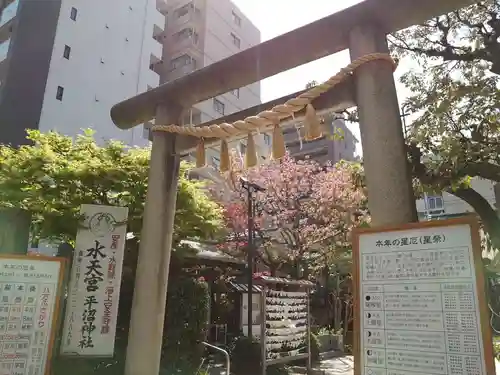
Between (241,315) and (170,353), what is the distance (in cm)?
564

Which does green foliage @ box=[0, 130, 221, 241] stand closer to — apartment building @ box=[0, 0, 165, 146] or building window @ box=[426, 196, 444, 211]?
apartment building @ box=[0, 0, 165, 146]

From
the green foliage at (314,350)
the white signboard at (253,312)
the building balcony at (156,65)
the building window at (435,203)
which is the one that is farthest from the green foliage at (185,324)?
the building window at (435,203)

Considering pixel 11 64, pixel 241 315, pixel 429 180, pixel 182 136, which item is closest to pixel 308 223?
pixel 241 315

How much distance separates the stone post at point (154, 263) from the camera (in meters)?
4.36

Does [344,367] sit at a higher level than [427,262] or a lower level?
lower

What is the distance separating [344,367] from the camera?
12258mm

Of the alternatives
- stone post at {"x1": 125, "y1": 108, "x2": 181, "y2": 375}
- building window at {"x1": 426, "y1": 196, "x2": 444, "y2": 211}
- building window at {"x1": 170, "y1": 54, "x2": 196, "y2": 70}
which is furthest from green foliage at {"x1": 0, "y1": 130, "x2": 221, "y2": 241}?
building window at {"x1": 426, "y1": 196, "x2": 444, "y2": 211}

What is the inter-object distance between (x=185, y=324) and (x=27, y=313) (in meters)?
4.25

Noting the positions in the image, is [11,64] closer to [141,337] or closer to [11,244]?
[11,244]

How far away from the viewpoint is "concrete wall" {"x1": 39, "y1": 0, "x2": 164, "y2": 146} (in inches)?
768

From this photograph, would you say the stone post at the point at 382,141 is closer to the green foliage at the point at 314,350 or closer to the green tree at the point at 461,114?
the green tree at the point at 461,114

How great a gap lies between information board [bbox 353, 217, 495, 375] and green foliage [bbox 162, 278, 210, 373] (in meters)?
5.59

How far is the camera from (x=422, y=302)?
2.54 metres

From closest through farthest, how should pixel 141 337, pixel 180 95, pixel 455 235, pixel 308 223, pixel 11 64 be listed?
1. pixel 455 235
2. pixel 141 337
3. pixel 180 95
4. pixel 308 223
5. pixel 11 64
